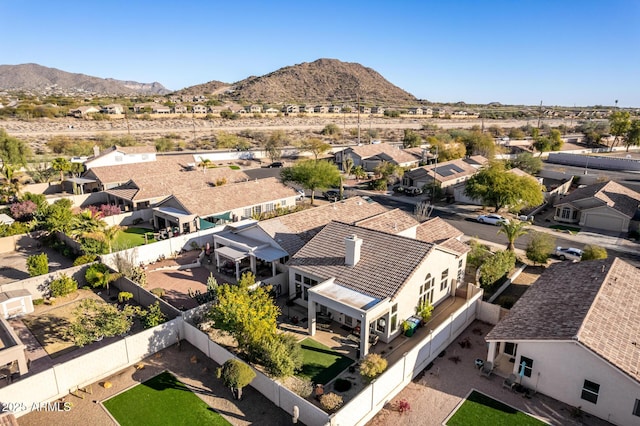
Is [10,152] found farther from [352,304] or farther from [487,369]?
[487,369]

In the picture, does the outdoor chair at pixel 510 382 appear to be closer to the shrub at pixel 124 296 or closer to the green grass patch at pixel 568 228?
the shrub at pixel 124 296

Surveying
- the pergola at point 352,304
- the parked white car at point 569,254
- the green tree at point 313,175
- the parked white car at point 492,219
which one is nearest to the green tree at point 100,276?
the pergola at point 352,304

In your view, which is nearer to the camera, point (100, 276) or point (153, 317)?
point (153, 317)

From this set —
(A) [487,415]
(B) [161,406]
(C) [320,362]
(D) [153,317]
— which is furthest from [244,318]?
(A) [487,415]

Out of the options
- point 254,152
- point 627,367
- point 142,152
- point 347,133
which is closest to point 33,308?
point 627,367

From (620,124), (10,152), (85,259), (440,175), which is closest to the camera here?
(85,259)

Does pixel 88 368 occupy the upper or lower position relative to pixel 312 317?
lower
